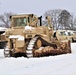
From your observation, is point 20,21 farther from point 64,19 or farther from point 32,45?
point 64,19

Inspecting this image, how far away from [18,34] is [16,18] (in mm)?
1769

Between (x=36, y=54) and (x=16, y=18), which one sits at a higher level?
(x=16, y=18)

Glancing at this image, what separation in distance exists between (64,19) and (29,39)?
79618 millimetres

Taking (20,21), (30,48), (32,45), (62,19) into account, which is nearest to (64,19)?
(62,19)

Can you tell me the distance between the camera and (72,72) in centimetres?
1137

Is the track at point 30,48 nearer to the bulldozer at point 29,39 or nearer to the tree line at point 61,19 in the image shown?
the bulldozer at point 29,39

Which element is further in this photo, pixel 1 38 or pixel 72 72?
pixel 1 38

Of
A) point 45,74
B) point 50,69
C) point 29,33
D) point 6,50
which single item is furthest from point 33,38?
point 45,74

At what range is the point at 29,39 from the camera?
20.6 m

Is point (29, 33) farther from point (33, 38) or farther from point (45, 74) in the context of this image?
point (45, 74)

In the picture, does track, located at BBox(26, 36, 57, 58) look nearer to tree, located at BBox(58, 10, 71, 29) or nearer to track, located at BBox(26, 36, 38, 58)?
track, located at BBox(26, 36, 38, 58)

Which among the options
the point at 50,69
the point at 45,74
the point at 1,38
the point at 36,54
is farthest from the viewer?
the point at 1,38

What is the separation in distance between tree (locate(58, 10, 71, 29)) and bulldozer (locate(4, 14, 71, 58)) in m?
73.7

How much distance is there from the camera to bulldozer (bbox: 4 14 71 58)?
19969 millimetres
